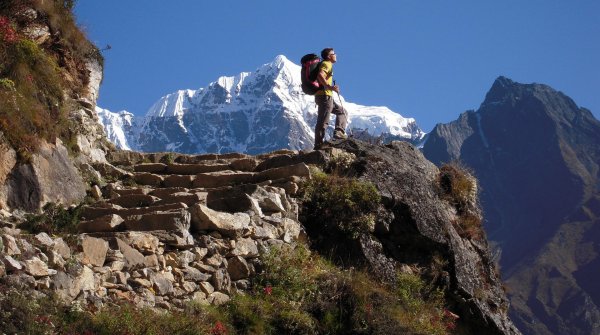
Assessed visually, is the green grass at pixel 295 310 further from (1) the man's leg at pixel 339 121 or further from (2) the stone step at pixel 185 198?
(1) the man's leg at pixel 339 121

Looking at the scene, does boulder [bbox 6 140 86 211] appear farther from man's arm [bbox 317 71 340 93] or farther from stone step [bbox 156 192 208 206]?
man's arm [bbox 317 71 340 93]

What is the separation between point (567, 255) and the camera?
5123 inches

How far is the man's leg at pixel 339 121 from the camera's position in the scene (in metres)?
16.1

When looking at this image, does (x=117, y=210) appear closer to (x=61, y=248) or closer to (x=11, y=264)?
(x=61, y=248)

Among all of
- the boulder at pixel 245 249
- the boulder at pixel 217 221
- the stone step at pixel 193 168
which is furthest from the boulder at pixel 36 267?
the stone step at pixel 193 168

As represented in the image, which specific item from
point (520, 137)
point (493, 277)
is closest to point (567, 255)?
point (520, 137)

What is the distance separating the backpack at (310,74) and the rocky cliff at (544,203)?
8421 cm

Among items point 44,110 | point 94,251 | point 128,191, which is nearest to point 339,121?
point 128,191

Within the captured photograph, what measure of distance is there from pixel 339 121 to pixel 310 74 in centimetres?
127

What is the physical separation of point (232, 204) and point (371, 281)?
232 cm

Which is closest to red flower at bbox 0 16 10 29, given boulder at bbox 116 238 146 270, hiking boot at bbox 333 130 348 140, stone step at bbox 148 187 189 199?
stone step at bbox 148 187 189 199

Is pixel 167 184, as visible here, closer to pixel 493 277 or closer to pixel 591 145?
pixel 493 277

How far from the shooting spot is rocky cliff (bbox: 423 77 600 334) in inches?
4301

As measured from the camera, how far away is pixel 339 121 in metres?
16.3
